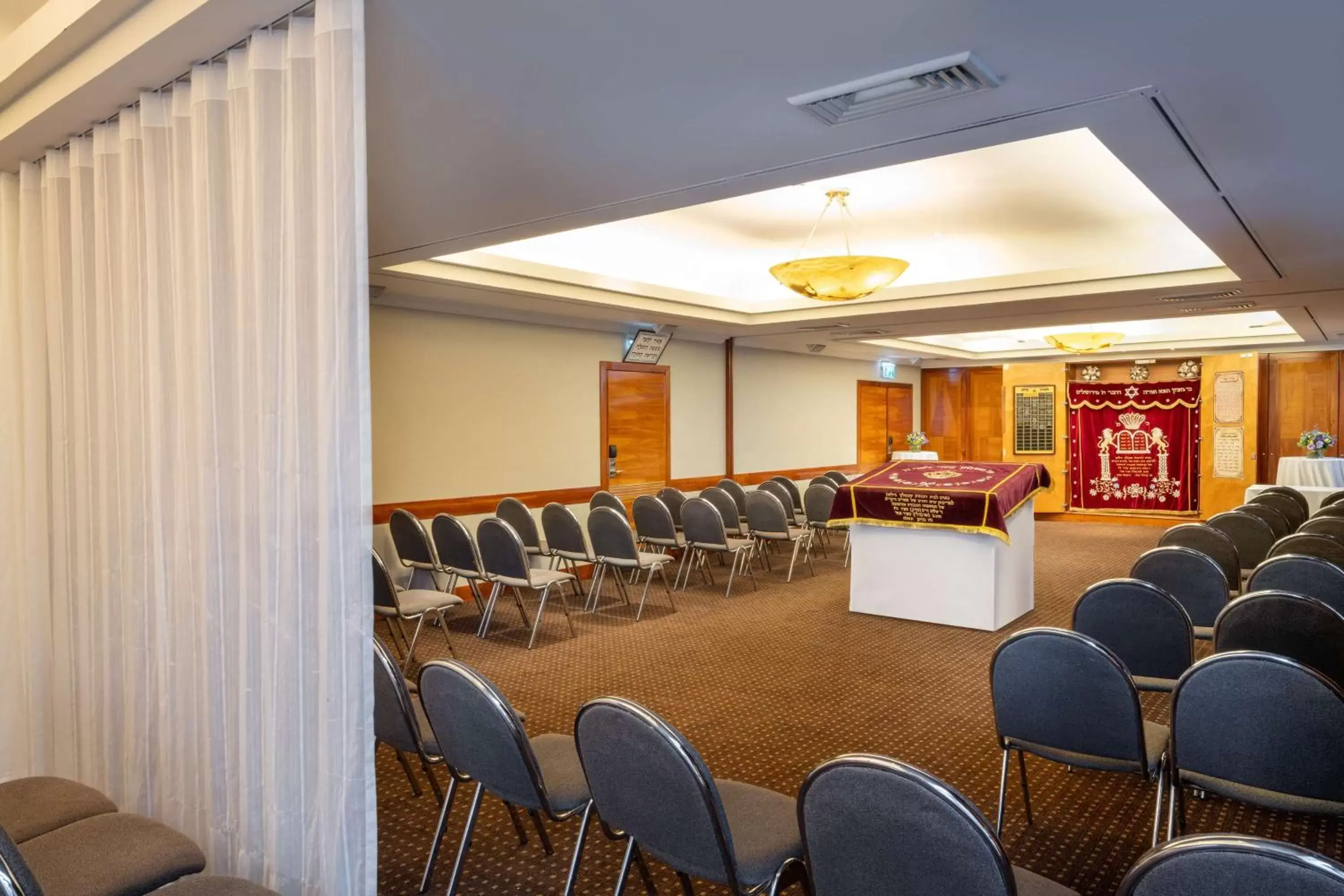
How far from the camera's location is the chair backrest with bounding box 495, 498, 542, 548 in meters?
7.54

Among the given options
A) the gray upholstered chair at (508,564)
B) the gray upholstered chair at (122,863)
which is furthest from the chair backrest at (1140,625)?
the gray upholstered chair at (508,564)

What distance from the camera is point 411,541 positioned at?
6.85 metres

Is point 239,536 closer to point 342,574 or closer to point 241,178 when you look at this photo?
point 342,574

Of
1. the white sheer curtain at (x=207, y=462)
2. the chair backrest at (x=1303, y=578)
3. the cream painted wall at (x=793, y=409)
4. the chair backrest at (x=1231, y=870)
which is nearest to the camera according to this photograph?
the chair backrest at (x=1231, y=870)

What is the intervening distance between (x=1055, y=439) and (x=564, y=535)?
11.3m

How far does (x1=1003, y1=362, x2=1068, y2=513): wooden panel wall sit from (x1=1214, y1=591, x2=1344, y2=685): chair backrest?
12.3 m

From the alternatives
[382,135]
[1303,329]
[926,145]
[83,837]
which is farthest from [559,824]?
[1303,329]

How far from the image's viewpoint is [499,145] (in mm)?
3494

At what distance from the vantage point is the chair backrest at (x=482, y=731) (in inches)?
96.3

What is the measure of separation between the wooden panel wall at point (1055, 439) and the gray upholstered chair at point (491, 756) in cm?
1417

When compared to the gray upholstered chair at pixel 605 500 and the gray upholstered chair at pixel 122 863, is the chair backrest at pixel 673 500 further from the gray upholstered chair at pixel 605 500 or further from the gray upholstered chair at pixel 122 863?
the gray upholstered chair at pixel 122 863

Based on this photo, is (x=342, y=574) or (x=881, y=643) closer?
(x=342, y=574)

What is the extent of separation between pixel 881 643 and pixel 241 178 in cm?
541

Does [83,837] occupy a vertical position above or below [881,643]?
above
